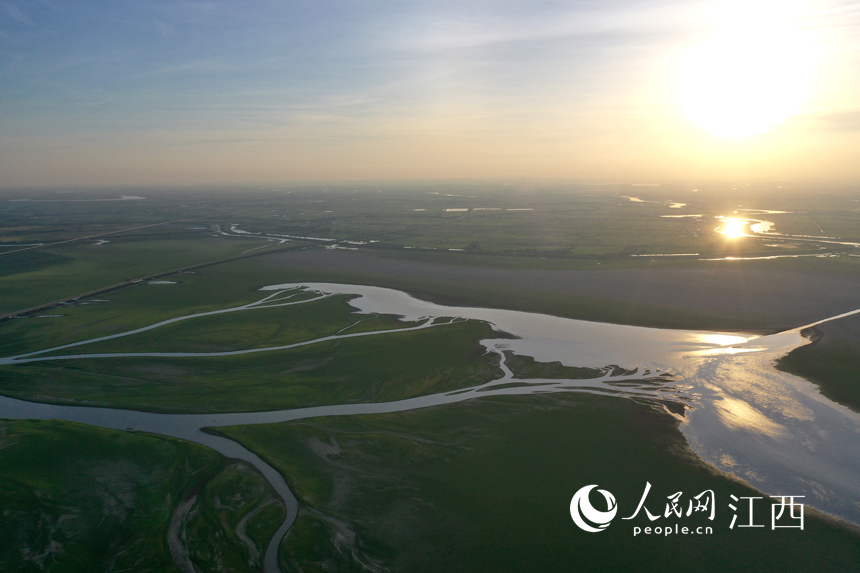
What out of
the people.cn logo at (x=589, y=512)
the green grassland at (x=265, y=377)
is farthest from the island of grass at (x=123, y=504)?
the people.cn logo at (x=589, y=512)

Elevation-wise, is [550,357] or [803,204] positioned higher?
[803,204]

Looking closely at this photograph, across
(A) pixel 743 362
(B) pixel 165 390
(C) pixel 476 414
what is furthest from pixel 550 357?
(B) pixel 165 390

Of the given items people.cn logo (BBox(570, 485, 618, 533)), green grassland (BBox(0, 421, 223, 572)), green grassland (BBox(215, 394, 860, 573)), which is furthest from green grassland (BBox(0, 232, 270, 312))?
people.cn logo (BBox(570, 485, 618, 533))

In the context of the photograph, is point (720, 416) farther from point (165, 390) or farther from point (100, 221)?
point (100, 221)

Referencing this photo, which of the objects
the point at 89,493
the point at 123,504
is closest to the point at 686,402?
the point at 123,504

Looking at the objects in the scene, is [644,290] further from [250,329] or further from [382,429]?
[250,329]
